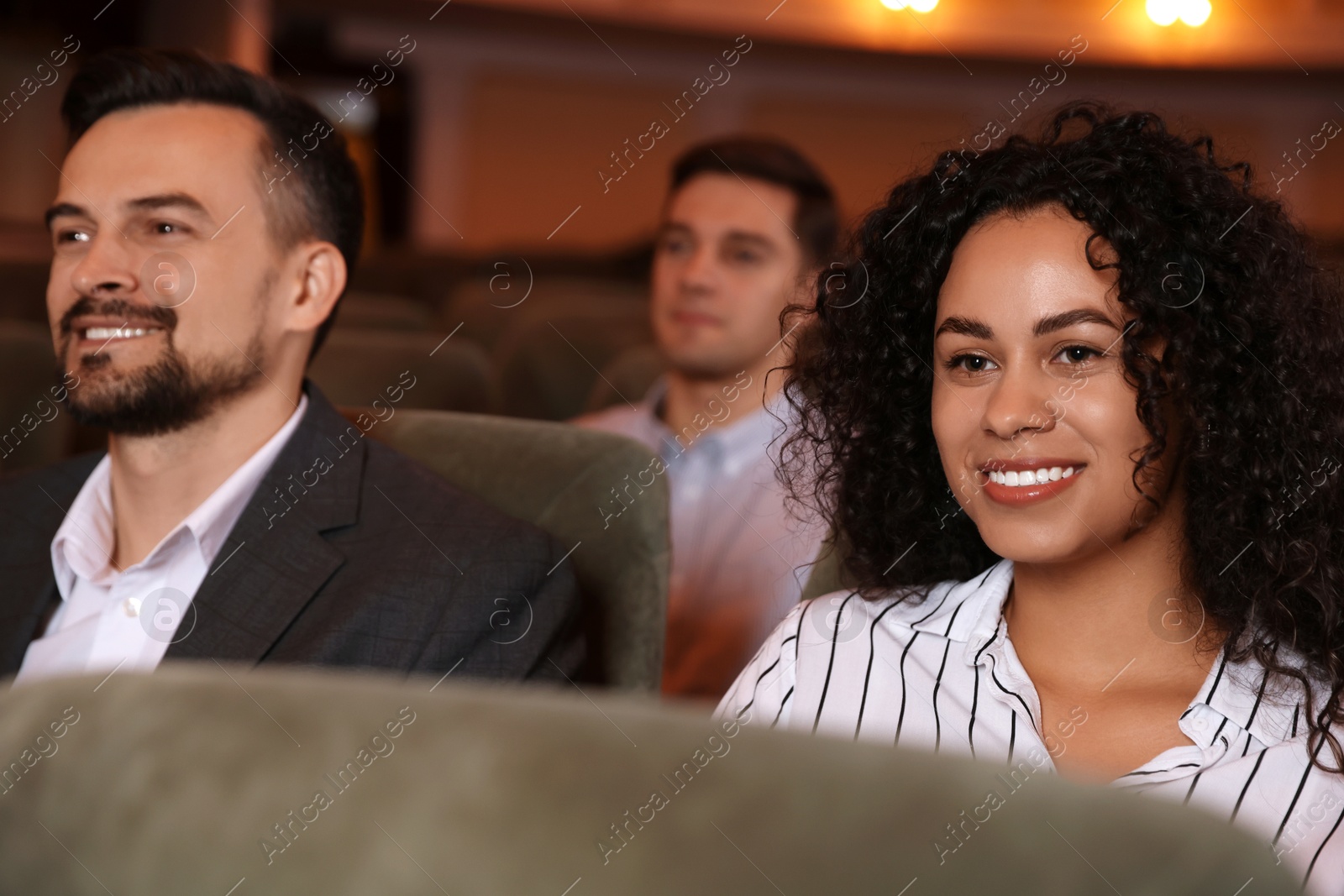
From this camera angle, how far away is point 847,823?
320 millimetres

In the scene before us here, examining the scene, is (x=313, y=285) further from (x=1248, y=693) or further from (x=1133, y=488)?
(x=1248, y=693)

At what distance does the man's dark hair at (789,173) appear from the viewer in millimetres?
2592

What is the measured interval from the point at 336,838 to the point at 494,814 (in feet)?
0.15

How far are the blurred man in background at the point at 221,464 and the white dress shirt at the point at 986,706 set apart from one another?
277 millimetres

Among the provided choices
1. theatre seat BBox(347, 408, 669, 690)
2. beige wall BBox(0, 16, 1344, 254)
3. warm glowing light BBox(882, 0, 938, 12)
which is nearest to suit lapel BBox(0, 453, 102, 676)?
theatre seat BBox(347, 408, 669, 690)

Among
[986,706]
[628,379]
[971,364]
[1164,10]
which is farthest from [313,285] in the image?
[1164,10]

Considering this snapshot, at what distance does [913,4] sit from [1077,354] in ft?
15.6

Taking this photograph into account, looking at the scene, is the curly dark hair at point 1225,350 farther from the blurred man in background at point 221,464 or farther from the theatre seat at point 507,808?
the theatre seat at point 507,808

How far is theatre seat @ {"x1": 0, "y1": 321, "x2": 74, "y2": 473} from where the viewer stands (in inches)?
74.4

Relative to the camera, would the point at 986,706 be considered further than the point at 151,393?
No

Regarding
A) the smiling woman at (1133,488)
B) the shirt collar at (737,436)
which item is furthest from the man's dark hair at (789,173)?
the smiling woman at (1133,488)

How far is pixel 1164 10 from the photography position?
518cm

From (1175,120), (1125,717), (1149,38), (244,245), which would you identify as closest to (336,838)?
(1125,717)

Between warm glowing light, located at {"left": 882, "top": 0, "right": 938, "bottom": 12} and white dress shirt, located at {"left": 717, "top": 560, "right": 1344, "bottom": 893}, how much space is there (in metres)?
4.55
